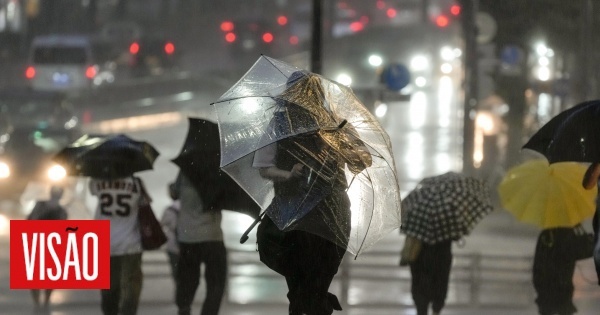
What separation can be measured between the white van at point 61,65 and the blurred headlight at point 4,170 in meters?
15.2

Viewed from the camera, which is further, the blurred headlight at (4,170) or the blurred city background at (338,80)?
the blurred headlight at (4,170)

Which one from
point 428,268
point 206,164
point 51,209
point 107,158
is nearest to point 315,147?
point 206,164

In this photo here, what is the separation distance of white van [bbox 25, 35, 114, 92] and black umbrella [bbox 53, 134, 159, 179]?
28.7 meters

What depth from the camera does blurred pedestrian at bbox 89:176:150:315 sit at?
894cm

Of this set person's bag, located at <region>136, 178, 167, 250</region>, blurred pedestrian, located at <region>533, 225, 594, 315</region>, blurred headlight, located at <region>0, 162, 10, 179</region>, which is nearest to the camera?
person's bag, located at <region>136, 178, 167, 250</region>

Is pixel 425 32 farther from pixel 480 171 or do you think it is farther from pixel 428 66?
pixel 480 171

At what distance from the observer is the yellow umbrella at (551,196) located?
30.8 feet

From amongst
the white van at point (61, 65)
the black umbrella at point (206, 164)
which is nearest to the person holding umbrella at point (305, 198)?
the black umbrella at point (206, 164)

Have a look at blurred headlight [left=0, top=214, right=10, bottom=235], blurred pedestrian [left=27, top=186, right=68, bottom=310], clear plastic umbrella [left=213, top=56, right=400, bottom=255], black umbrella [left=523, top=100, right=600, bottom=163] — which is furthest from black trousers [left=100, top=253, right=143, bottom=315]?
blurred headlight [left=0, top=214, right=10, bottom=235]

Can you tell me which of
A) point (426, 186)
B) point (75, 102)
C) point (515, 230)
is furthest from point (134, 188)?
point (75, 102)

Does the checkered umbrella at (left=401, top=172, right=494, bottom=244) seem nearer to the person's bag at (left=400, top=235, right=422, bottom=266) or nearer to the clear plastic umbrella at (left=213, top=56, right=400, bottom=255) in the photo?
the person's bag at (left=400, top=235, right=422, bottom=266)

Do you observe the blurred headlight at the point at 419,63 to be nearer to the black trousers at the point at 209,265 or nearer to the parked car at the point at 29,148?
the parked car at the point at 29,148

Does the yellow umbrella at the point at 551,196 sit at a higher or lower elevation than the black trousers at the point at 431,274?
higher

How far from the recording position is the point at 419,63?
1930 inches
